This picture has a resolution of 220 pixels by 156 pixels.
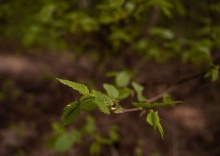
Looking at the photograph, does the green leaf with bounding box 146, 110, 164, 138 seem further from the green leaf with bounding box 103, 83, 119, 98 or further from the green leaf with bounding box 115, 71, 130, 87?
the green leaf with bounding box 115, 71, 130, 87

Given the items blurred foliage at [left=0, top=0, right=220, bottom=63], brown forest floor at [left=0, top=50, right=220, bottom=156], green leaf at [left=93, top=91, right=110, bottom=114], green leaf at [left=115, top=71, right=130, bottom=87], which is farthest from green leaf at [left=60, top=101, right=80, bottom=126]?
brown forest floor at [left=0, top=50, right=220, bottom=156]

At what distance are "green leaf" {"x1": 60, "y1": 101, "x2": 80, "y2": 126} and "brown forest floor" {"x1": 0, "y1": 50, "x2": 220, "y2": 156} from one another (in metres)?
1.32

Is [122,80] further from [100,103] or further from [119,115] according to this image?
[119,115]

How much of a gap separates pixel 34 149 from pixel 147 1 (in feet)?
7.72

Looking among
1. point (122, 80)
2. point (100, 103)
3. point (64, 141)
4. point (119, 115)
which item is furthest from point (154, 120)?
point (119, 115)

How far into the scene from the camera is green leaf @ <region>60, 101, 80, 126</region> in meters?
0.73

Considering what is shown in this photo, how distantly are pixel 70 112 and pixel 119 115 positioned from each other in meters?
1.80

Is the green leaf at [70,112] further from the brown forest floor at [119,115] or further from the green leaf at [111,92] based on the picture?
the brown forest floor at [119,115]

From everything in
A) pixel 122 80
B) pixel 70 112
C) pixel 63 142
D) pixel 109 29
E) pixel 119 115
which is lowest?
pixel 119 115

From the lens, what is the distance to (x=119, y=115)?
251cm

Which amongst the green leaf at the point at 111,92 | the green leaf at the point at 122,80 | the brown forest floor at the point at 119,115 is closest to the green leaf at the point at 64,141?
the green leaf at the point at 122,80

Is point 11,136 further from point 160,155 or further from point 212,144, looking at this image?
point 212,144

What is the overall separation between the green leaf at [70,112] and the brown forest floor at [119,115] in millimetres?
1315

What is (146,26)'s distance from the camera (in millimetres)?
2426
